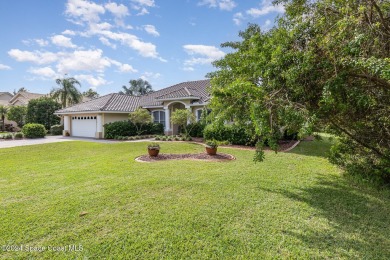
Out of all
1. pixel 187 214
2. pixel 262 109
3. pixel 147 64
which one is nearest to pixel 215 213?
pixel 187 214

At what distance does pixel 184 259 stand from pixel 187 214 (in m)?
1.50

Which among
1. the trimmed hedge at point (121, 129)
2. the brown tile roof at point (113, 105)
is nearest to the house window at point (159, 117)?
the trimmed hedge at point (121, 129)

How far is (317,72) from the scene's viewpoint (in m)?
4.39

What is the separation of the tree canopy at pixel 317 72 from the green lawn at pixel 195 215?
6.33 feet

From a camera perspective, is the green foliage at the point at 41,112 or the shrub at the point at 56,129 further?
the green foliage at the point at 41,112

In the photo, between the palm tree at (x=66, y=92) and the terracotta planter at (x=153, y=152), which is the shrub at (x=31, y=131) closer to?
the palm tree at (x=66, y=92)

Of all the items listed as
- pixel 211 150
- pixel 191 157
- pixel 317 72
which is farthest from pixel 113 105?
pixel 317 72

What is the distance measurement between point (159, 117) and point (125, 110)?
3859mm

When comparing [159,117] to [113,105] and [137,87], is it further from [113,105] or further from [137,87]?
[137,87]

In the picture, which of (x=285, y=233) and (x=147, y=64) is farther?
(x=147, y=64)

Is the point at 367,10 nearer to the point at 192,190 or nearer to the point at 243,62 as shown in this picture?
the point at 243,62

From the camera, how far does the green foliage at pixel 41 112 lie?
3256cm

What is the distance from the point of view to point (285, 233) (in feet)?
14.1

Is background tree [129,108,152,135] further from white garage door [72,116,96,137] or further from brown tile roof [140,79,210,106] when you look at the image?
white garage door [72,116,96,137]
